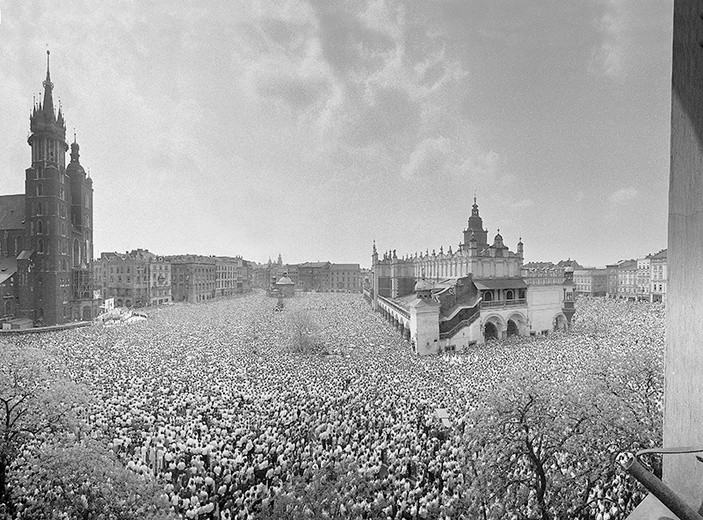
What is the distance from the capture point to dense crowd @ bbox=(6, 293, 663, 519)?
16.5 ft

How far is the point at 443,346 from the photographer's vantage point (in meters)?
13.8

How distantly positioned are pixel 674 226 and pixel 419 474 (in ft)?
18.2

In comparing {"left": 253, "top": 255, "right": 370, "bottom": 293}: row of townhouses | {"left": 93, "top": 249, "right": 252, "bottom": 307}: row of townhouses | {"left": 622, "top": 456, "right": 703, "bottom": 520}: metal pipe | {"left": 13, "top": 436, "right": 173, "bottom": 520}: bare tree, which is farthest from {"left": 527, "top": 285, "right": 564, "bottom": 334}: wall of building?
{"left": 253, "top": 255, "right": 370, "bottom": 293}: row of townhouses

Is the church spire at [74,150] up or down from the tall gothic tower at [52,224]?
up

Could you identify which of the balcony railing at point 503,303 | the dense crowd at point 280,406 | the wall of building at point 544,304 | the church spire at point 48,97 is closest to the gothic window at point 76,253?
the dense crowd at point 280,406

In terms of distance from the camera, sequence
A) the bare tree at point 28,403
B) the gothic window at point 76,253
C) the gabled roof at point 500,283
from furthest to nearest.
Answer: the gabled roof at point 500,283 → the gothic window at point 76,253 → the bare tree at point 28,403

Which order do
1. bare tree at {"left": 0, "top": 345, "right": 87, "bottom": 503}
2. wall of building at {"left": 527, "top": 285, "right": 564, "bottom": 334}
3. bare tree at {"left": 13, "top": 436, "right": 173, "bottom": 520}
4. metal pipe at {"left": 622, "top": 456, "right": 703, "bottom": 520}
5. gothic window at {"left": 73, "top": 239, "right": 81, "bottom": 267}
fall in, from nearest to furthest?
metal pipe at {"left": 622, "top": 456, "right": 703, "bottom": 520} < bare tree at {"left": 13, "top": 436, "right": 173, "bottom": 520} < bare tree at {"left": 0, "top": 345, "right": 87, "bottom": 503} < gothic window at {"left": 73, "top": 239, "right": 81, "bottom": 267} < wall of building at {"left": 527, "top": 285, "right": 564, "bottom": 334}

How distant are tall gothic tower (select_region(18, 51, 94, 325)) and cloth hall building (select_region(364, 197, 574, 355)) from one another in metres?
10.7

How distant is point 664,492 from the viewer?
A: 2.57ft

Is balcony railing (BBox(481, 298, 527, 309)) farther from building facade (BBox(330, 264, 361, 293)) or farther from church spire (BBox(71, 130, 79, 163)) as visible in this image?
building facade (BBox(330, 264, 361, 293))

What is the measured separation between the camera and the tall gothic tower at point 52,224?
5.19 meters

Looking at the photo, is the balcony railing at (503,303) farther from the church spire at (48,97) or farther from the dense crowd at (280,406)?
the church spire at (48,97)

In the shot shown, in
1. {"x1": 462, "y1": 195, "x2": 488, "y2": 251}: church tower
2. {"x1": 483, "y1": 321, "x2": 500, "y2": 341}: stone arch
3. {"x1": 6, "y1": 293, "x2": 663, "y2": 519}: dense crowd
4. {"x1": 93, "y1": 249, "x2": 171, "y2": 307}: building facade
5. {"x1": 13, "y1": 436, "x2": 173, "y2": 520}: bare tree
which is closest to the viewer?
{"x1": 13, "y1": 436, "x2": 173, "y2": 520}: bare tree

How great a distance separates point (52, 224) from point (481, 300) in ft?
48.3
